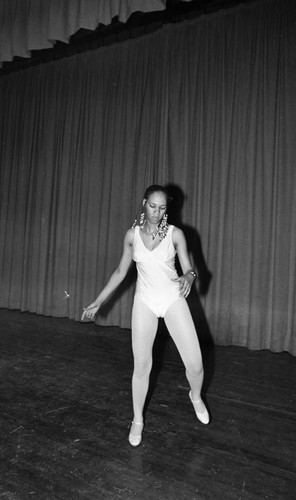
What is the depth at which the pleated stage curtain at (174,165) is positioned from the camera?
4043 millimetres

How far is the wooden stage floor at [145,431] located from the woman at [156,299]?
0.24 meters

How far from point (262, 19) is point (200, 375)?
3.80 metres

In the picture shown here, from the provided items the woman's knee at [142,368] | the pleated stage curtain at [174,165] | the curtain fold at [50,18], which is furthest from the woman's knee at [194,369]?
the curtain fold at [50,18]

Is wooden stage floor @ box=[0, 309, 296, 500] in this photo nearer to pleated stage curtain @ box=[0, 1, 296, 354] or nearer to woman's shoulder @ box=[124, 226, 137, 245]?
pleated stage curtain @ box=[0, 1, 296, 354]

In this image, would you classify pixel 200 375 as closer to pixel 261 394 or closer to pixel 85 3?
pixel 261 394

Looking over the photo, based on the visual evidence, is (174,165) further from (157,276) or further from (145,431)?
(145,431)

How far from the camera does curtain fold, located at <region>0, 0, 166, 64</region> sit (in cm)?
347

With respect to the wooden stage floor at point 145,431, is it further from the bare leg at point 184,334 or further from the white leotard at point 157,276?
the white leotard at point 157,276

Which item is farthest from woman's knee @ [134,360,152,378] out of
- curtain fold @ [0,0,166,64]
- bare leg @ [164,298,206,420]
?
curtain fold @ [0,0,166,64]

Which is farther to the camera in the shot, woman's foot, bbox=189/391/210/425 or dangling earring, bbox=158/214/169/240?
woman's foot, bbox=189/391/210/425

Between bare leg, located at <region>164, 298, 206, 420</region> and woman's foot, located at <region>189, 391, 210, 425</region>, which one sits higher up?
bare leg, located at <region>164, 298, 206, 420</region>

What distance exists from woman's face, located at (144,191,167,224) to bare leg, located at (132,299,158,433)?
0.47 m

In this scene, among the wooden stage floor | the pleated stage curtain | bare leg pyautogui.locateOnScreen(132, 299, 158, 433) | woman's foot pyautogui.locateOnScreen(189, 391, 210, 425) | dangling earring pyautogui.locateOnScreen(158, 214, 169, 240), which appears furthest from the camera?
the pleated stage curtain

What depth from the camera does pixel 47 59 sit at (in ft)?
19.4
